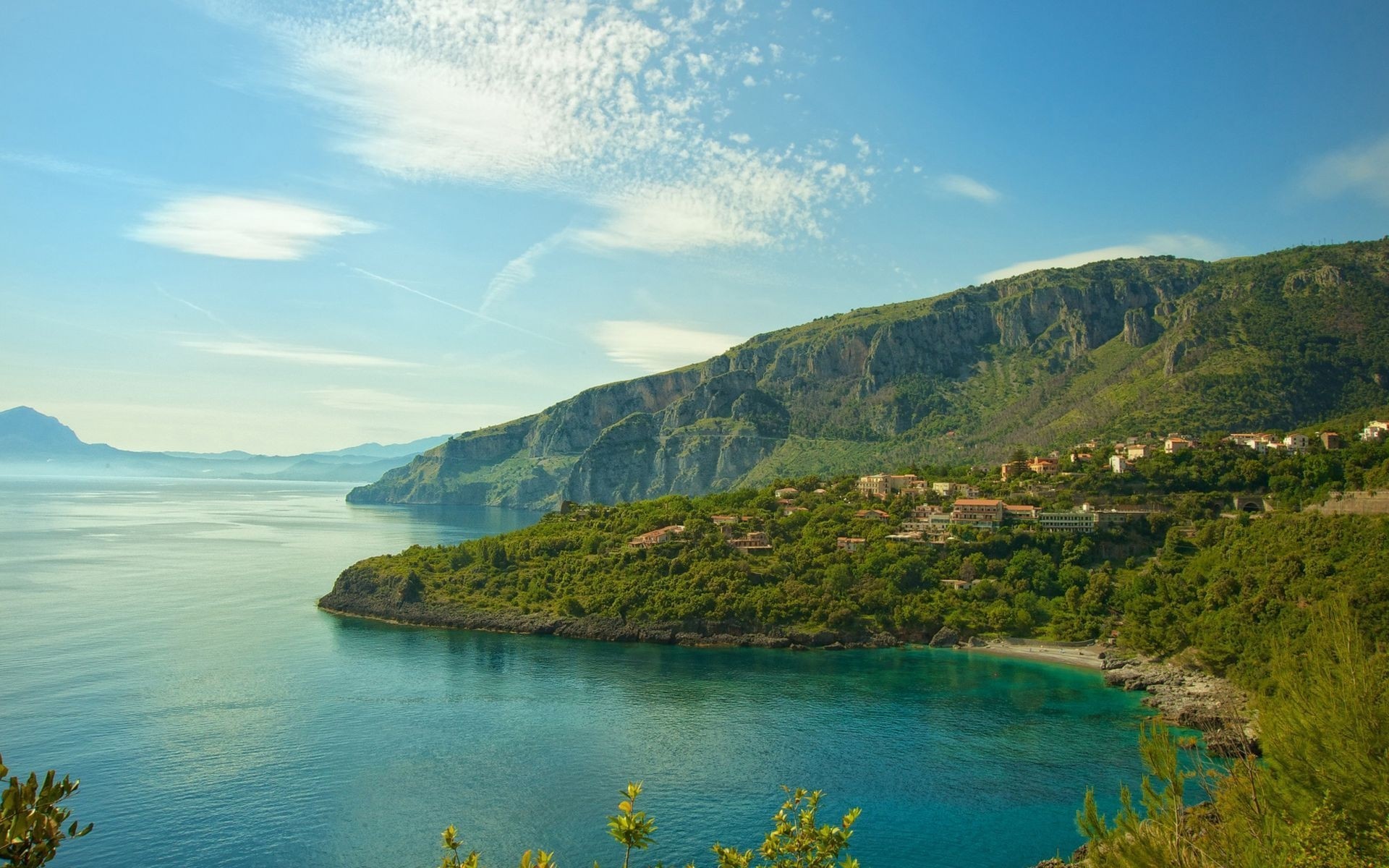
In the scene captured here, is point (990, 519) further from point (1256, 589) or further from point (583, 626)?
point (583, 626)

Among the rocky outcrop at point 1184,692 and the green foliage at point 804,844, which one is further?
the rocky outcrop at point 1184,692

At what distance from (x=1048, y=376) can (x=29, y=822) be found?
585ft

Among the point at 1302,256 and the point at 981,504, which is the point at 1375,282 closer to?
the point at 1302,256

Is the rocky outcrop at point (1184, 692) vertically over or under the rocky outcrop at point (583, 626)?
under

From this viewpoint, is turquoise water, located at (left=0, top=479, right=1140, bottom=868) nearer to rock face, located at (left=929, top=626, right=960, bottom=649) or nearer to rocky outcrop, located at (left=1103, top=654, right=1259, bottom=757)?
rock face, located at (left=929, top=626, right=960, bottom=649)

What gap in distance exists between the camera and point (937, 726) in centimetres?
4075

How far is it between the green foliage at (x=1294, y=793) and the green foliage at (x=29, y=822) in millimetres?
14466

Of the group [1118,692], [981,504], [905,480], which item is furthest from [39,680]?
[905,480]

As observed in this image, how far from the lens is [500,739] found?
39.0 meters

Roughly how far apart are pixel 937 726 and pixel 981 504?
33.9 m

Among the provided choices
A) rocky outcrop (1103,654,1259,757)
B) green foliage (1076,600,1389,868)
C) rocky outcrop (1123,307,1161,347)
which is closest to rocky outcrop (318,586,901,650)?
rocky outcrop (1103,654,1259,757)

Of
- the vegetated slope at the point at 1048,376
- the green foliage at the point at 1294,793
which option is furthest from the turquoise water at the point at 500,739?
the vegetated slope at the point at 1048,376

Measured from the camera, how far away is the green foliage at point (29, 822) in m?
5.54

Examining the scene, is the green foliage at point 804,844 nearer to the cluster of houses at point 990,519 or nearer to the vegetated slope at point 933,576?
the vegetated slope at point 933,576
